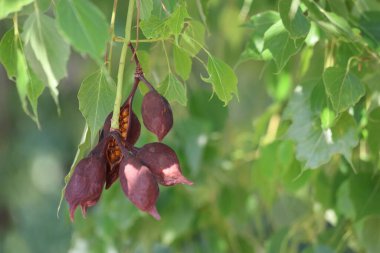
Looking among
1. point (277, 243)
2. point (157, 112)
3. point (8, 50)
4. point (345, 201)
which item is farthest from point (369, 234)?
point (8, 50)

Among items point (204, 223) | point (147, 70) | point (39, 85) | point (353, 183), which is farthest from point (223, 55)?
point (39, 85)

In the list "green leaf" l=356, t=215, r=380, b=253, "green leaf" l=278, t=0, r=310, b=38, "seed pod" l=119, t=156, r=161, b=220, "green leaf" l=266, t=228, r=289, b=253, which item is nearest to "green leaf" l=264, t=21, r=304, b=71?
"green leaf" l=278, t=0, r=310, b=38

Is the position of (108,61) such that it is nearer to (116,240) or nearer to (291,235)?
(291,235)

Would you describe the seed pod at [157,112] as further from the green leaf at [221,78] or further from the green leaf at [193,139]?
the green leaf at [193,139]

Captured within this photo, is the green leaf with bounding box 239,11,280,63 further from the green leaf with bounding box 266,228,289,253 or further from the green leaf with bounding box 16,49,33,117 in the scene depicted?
the green leaf with bounding box 266,228,289,253

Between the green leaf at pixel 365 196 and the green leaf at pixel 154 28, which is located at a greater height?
the green leaf at pixel 154 28

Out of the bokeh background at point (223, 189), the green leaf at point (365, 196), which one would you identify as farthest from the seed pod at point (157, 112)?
the green leaf at point (365, 196)
